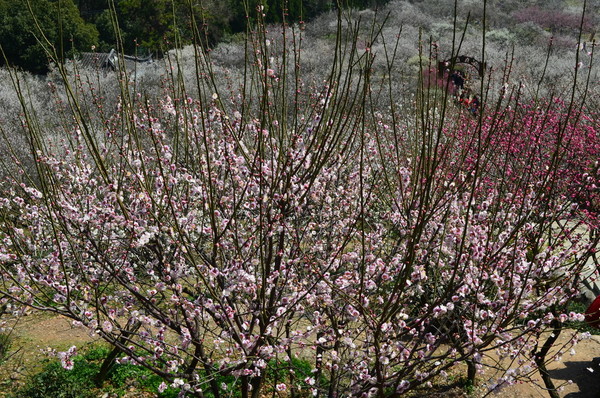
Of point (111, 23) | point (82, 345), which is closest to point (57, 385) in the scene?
point (82, 345)

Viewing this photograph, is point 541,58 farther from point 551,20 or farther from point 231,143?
point 231,143

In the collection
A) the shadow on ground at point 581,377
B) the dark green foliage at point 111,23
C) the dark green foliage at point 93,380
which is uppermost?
the dark green foliage at point 111,23

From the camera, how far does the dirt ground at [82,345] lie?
5.80 metres

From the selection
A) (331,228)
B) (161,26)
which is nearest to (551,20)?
(161,26)

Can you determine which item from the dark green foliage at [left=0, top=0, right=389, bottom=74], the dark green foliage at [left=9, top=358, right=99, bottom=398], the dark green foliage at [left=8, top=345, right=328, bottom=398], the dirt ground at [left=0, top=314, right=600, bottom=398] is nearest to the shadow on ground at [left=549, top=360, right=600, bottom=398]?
the dirt ground at [left=0, top=314, right=600, bottom=398]

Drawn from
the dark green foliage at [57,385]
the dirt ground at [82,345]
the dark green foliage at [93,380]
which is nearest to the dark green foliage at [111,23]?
the dirt ground at [82,345]

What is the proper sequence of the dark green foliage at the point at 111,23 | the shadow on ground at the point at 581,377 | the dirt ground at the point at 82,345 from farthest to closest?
the dark green foliage at the point at 111,23
the shadow on ground at the point at 581,377
the dirt ground at the point at 82,345

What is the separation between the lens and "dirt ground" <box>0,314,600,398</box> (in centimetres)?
580

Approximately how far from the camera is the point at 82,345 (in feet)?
20.9

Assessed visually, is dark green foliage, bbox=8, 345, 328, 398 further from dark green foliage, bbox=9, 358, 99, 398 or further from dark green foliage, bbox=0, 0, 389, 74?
dark green foliage, bbox=0, 0, 389, 74

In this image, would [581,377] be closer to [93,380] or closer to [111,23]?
[93,380]

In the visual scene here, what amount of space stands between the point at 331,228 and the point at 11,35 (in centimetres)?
2800

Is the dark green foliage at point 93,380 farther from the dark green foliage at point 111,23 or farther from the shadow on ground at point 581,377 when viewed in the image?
the dark green foliage at point 111,23

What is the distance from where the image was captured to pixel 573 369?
250 inches
